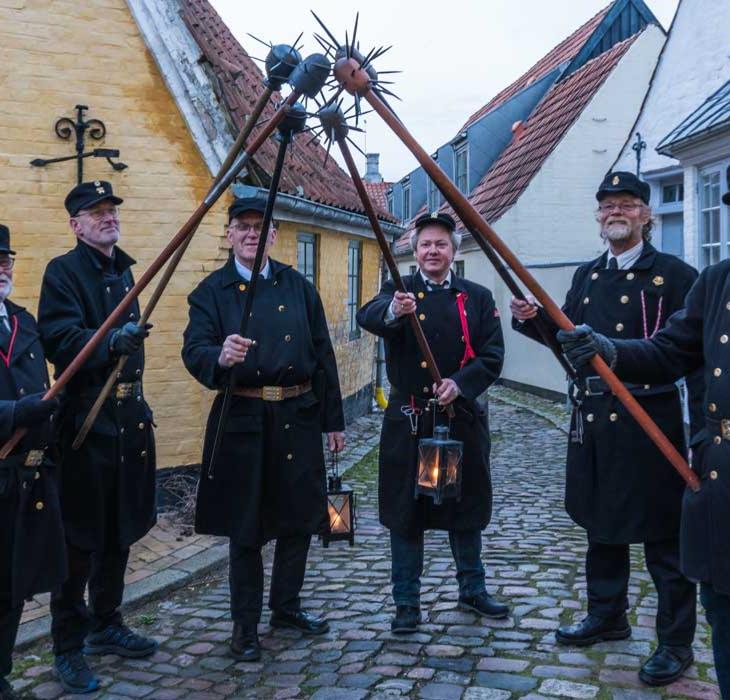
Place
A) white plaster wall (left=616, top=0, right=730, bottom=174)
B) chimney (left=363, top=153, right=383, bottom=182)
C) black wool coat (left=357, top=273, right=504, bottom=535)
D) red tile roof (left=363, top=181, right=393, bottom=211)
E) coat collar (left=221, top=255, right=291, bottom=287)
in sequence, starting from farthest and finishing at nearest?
chimney (left=363, top=153, right=383, bottom=182) → red tile roof (left=363, top=181, right=393, bottom=211) → white plaster wall (left=616, top=0, right=730, bottom=174) → black wool coat (left=357, top=273, right=504, bottom=535) → coat collar (left=221, top=255, right=291, bottom=287)

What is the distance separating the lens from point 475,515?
4.57 m

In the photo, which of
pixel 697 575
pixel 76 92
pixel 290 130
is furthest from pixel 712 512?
pixel 76 92

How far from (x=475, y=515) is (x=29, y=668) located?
223 cm

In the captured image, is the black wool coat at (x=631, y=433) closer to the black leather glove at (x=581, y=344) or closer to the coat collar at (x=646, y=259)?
the coat collar at (x=646, y=259)

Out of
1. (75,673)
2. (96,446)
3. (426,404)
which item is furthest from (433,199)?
(75,673)

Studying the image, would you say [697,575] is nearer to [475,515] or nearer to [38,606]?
[475,515]

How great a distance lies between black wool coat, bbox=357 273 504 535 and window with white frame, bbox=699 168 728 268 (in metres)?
5.16

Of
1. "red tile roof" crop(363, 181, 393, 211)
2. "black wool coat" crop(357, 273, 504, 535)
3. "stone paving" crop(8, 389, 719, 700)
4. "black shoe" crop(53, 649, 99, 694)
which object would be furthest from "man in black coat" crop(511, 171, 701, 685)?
"red tile roof" crop(363, 181, 393, 211)

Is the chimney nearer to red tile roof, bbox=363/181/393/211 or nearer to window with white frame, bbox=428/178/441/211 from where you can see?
red tile roof, bbox=363/181/393/211

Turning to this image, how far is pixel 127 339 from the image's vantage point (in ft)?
12.7

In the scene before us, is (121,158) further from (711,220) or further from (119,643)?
(711,220)

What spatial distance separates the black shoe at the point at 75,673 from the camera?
391cm

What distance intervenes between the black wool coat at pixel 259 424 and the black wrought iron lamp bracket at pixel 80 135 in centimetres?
251

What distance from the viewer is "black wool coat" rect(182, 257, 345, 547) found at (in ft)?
14.1
